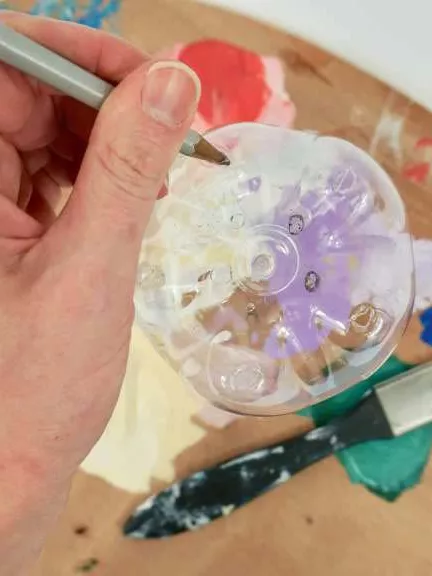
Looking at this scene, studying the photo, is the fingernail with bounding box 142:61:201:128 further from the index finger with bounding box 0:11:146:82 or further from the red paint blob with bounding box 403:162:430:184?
the red paint blob with bounding box 403:162:430:184

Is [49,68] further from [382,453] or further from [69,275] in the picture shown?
[382,453]

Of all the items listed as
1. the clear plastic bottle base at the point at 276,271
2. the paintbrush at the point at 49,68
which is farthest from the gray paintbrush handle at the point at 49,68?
the clear plastic bottle base at the point at 276,271

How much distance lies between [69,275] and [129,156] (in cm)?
5

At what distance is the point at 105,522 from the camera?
495 millimetres

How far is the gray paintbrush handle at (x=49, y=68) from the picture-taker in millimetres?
344

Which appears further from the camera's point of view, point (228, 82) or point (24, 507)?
point (228, 82)

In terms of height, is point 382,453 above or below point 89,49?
below

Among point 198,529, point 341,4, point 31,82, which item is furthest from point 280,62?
point 198,529

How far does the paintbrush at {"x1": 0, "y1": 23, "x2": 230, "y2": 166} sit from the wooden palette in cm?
18

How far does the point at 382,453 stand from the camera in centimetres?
49

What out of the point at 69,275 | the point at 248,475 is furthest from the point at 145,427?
the point at 69,275

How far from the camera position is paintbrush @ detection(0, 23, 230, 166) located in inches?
13.6

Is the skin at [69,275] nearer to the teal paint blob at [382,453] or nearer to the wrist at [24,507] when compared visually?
the wrist at [24,507]

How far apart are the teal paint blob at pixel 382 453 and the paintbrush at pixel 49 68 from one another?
0.73ft
